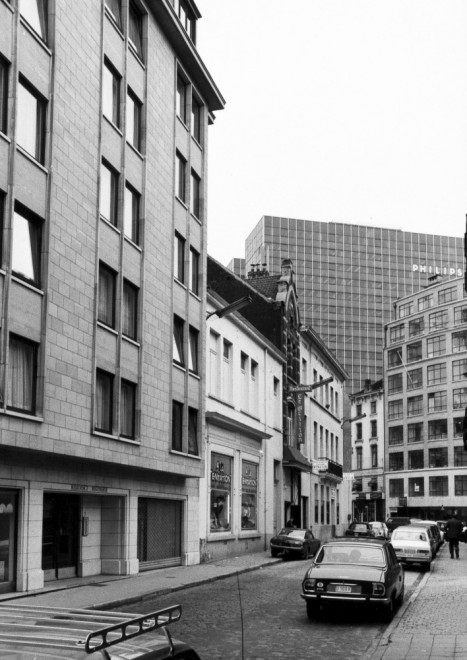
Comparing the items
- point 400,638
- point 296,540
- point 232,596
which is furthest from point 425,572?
Answer: point 400,638

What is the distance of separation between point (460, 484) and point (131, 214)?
75.2m

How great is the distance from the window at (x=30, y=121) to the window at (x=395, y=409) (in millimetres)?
87462

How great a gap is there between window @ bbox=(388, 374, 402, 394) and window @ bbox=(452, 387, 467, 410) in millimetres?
9470

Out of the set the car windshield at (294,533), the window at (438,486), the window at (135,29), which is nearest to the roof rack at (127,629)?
the window at (135,29)

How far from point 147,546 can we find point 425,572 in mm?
8609

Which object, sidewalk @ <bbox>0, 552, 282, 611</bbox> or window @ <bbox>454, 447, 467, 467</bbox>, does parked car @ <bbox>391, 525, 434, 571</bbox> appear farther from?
window @ <bbox>454, 447, 467, 467</bbox>

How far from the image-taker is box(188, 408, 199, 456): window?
29689 millimetres

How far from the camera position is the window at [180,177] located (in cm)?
2972

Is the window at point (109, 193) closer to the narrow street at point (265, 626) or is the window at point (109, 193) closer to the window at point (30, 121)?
the window at point (30, 121)

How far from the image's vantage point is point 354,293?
14025 cm

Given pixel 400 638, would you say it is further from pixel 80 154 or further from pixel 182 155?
pixel 182 155

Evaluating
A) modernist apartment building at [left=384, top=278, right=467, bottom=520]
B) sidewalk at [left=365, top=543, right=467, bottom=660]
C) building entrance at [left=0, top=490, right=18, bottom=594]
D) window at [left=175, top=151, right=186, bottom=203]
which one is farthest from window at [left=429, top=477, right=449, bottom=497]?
building entrance at [left=0, top=490, right=18, bottom=594]

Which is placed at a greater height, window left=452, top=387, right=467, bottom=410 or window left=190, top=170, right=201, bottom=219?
window left=190, top=170, right=201, bottom=219

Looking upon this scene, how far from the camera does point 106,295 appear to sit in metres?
23.2
